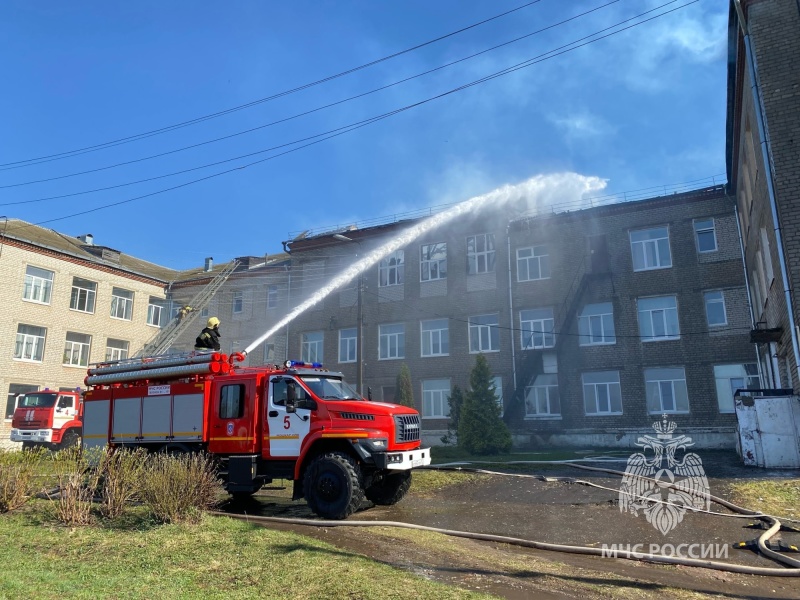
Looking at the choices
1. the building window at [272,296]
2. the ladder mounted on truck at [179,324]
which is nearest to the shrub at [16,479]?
the ladder mounted on truck at [179,324]

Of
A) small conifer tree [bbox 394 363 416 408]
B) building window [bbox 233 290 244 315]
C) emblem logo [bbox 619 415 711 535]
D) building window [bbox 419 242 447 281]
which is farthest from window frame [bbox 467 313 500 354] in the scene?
building window [bbox 233 290 244 315]

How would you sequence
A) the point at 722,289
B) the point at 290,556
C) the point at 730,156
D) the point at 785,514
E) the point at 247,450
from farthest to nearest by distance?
the point at 722,289 < the point at 730,156 < the point at 247,450 < the point at 785,514 < the point at 290,556

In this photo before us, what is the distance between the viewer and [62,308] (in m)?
32.0

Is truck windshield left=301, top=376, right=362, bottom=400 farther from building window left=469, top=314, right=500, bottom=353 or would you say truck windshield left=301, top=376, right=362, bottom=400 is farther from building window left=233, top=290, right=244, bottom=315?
building window left=233, top=290, right=244, bottom=315

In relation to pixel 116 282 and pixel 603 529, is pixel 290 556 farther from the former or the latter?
pixel 116 282

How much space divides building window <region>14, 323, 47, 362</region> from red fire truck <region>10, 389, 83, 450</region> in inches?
327

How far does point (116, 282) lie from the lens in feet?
116

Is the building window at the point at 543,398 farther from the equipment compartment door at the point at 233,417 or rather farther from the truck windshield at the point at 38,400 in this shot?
the truck windshield at the point at 38,400

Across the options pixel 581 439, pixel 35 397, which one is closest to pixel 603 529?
pixel 581 439

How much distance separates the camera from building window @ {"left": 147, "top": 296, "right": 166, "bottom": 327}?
37.8 meters

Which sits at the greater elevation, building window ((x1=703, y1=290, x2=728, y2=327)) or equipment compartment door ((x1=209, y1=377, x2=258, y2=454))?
building window ((x1=703, y1=290, x2=728, y2=327))

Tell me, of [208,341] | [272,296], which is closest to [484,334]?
[272,296]

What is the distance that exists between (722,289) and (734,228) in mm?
2658

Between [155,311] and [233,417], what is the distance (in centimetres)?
3077
